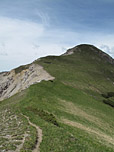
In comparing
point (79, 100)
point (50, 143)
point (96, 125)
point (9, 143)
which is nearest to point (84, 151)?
point (50, 143)

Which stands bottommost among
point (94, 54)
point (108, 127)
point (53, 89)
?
point (108, 127)

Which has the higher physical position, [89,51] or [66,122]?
[89,51]

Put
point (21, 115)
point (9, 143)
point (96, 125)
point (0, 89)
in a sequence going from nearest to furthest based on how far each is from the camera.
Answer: point (9, 143), point (21, 115), point (96, 125), point (0, 89)

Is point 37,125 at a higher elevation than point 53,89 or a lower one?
lower

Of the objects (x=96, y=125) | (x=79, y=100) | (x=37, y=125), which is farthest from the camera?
(x=79, y=100)

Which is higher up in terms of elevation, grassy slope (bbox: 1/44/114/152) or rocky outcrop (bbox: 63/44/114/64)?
rocky outcrop (bbox: 63/44/114/64)

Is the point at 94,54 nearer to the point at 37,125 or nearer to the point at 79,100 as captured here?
the point at 79,100

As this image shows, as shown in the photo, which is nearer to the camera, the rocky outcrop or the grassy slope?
the grassy slope

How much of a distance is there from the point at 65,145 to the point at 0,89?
322 ft

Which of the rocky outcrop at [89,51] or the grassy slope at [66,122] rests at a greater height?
the rocky outcrop at [89,51]

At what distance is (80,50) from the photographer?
566ft

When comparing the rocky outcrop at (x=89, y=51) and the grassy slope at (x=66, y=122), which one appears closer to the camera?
the grassy slope at (x=66, y=122)

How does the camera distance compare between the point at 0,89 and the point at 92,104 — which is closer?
the point at 92,104

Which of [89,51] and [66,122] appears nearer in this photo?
[66,122]
